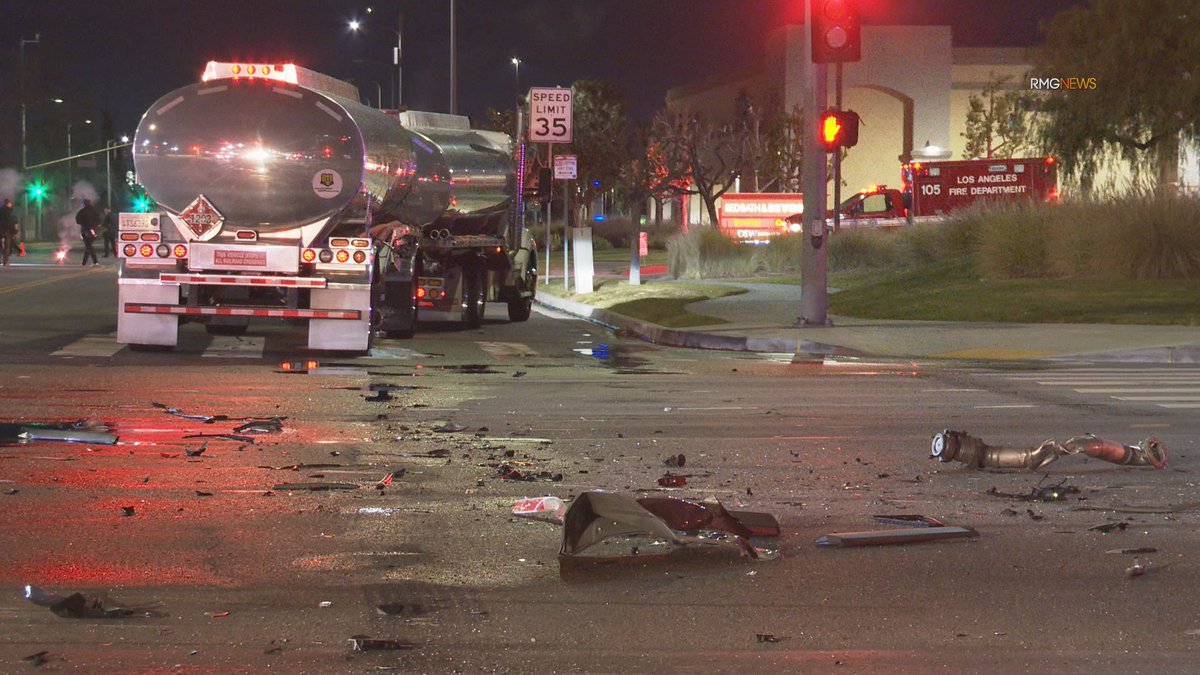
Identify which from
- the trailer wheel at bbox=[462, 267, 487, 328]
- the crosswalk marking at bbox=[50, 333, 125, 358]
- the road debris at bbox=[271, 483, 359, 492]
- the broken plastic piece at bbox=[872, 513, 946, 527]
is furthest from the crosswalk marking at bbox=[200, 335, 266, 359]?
the broken plastic piece at bbox=[872, 513, 946, 527]

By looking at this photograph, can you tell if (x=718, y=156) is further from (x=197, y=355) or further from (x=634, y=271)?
(x=197, y=355)

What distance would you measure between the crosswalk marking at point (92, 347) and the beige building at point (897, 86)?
52.1 metres

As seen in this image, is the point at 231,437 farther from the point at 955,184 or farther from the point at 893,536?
the point at 955,184

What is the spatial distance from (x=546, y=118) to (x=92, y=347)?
551 inches

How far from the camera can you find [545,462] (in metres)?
10.2

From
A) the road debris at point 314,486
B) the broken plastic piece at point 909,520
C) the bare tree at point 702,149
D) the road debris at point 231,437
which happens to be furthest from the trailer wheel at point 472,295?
the bare tree at point 702,149

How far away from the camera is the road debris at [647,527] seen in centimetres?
752

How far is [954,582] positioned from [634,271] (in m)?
26.1

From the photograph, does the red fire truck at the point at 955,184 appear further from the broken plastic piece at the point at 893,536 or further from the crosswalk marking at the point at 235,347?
the broken plastic piece at the point at 893,536

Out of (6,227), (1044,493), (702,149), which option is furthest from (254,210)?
(702,149)

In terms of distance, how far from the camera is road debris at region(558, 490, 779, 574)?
752 cm

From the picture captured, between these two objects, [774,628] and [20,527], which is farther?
[20,527]

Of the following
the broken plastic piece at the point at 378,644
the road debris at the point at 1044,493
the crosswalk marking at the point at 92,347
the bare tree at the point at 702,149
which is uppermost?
the bare tree at the point at 702,149

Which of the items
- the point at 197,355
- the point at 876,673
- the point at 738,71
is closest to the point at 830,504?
the point at 876,673
